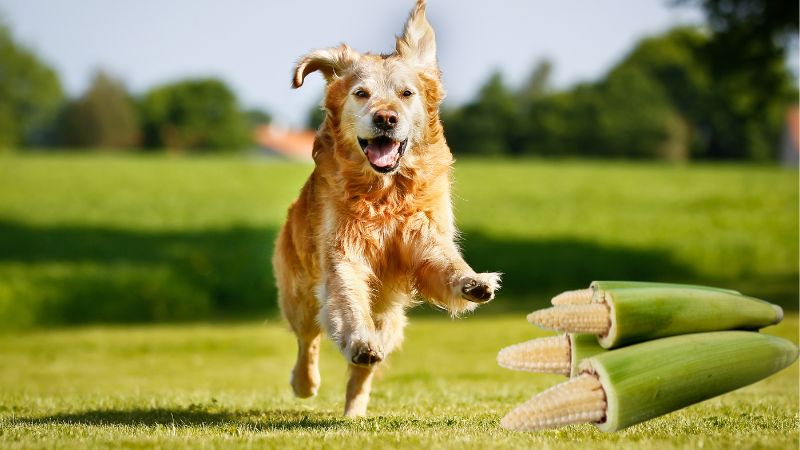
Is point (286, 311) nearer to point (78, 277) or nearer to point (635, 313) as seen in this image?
point (635, 313)

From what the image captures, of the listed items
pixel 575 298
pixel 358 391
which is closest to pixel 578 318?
pixel 575 298

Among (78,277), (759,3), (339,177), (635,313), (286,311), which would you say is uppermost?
(759,3)

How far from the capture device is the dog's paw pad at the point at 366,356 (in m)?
4.96

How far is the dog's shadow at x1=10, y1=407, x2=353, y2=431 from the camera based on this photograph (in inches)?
229

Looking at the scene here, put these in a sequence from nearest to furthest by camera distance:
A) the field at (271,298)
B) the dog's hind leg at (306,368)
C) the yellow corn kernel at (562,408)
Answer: the yellow corn kernel at (562,408) < the field at (271,298) < the dog's hind leg at (306,368)

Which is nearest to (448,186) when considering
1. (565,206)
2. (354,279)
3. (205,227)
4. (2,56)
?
(354,279)

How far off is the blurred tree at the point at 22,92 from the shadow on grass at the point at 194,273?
41.5m

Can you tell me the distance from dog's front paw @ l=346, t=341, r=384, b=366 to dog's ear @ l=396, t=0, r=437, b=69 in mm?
2083

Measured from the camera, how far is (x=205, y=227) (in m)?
27.3

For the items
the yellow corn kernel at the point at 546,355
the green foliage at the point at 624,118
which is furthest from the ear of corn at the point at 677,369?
the green foliage at the point at 624,118

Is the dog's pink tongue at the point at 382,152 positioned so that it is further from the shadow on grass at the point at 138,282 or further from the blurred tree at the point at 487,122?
the blurred tree at the point at 487,122

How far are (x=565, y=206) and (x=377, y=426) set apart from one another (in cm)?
2665

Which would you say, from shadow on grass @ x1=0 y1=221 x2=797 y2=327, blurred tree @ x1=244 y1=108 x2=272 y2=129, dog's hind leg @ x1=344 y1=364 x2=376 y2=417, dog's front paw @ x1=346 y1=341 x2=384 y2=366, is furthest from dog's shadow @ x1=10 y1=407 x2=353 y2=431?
blurred tree @ x1=244 y1=108 x2=272 y2=129

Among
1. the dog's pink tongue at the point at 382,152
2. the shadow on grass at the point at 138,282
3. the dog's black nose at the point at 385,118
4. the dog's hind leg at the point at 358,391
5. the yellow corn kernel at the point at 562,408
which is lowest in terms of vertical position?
the shadow on grass at the point at 138,282
